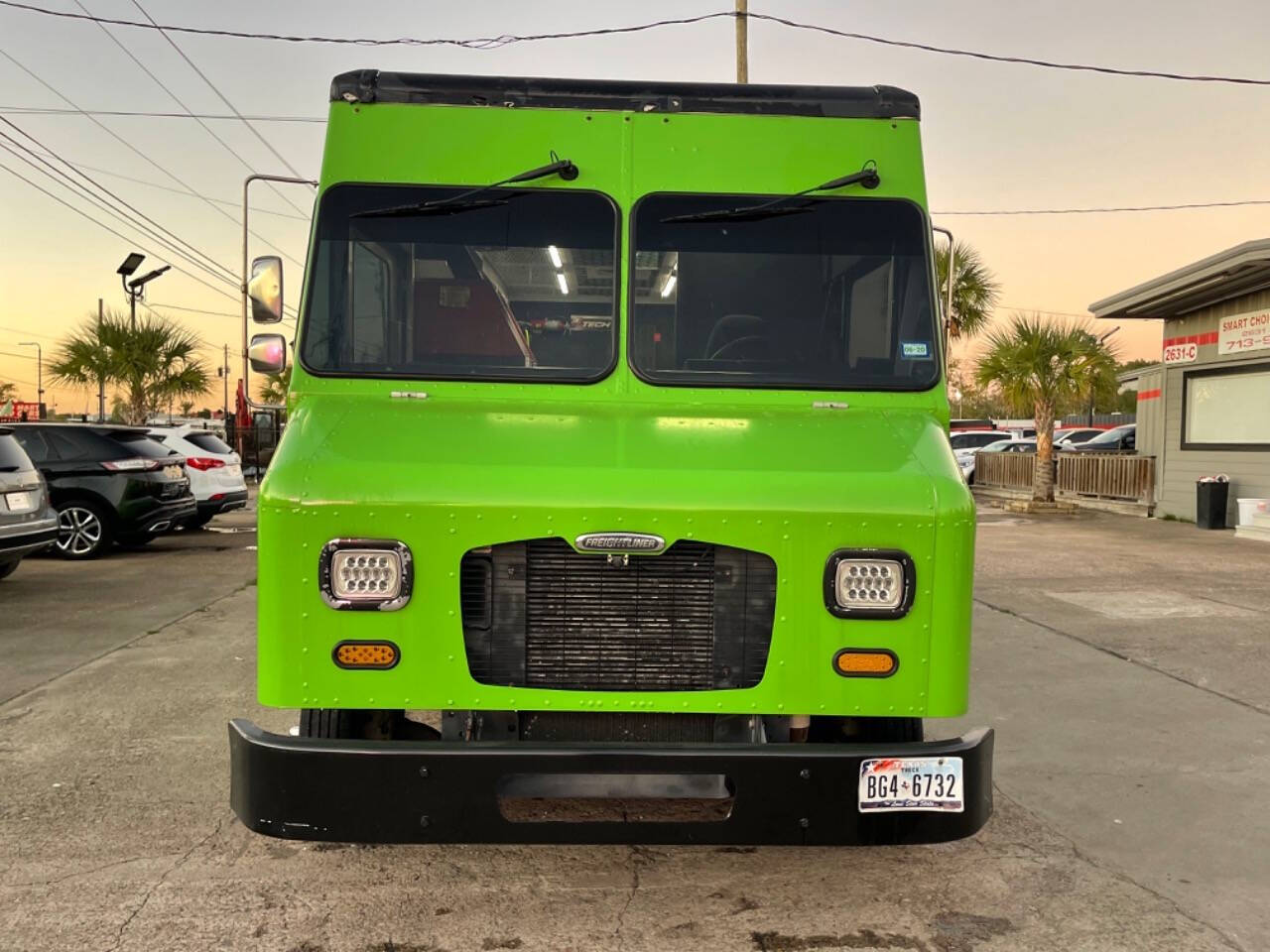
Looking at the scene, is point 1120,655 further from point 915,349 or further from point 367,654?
point 367,654

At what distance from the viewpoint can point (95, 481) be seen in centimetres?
1289

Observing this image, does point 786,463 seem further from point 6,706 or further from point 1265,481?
point 1265,481

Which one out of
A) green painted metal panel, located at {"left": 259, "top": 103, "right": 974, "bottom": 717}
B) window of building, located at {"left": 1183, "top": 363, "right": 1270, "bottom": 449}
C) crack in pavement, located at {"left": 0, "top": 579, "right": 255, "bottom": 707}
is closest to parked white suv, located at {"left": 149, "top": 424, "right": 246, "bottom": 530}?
crack in pavement, located at {"left": 0, "top": 579, "right": 255, "bottom": 707}

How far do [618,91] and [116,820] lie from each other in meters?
3.61

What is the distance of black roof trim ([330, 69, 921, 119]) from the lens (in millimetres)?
4227

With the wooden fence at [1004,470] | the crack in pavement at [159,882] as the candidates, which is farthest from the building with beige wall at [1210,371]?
the crack in pavement at [159,882]

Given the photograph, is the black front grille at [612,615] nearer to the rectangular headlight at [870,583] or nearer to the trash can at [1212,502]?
the rectangular headlight at [870,583]

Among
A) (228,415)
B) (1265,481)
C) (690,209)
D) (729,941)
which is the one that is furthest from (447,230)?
(228,415)

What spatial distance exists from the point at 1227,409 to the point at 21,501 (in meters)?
17.8

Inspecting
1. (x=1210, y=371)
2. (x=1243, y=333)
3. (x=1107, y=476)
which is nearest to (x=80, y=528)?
(x=1243, y=333)

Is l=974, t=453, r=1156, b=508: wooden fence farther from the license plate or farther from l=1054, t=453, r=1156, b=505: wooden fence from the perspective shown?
the license plate

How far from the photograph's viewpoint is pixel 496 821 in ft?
10.3

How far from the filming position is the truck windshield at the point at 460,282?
13.5 ft

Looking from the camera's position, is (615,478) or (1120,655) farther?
(1120,655)
